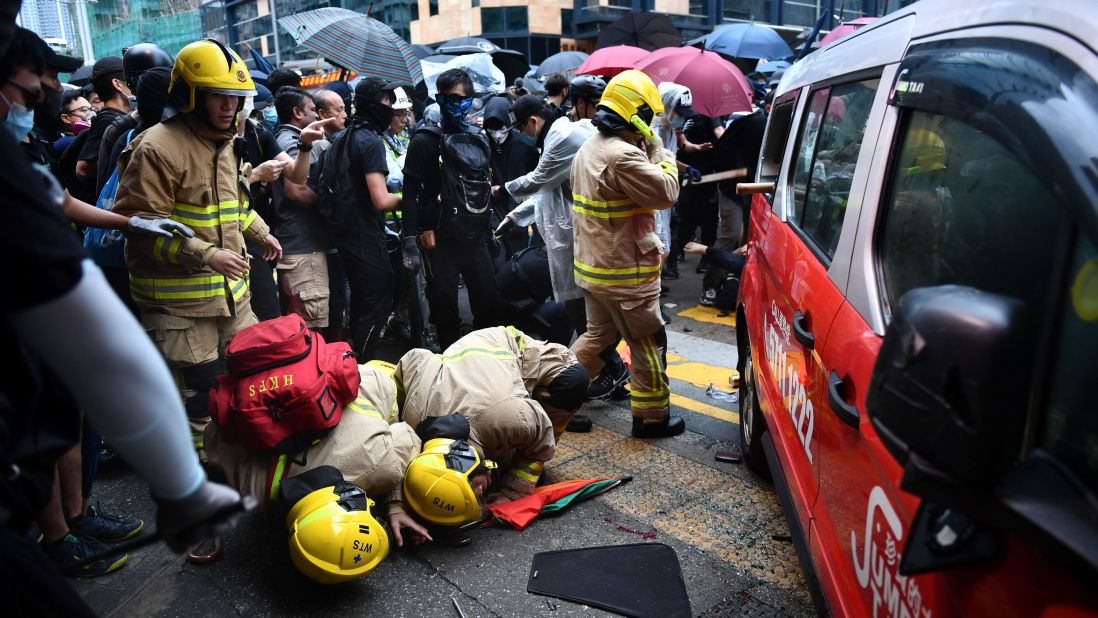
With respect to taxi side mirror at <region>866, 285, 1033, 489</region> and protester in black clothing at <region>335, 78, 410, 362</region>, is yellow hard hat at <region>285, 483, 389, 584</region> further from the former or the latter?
protester in black clothing at <region>335, 78, 410, 362</region>

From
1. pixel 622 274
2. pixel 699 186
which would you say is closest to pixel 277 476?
pixel 622 274

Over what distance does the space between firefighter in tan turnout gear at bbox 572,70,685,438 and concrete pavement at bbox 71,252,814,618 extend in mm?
410

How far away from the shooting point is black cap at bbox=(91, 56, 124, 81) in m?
4.89

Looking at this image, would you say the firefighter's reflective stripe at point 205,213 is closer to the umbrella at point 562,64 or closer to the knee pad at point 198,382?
the knee pad at point 198,382

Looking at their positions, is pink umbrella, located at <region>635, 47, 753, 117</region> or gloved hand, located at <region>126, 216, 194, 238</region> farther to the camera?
pink umbrella, located at <region>635, 47, 753, 117</region>

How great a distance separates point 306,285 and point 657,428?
2296 mm

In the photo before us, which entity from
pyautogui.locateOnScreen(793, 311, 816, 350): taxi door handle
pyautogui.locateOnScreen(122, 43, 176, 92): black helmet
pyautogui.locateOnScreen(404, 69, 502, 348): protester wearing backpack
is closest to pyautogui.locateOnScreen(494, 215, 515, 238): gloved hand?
pyautogui.locateOnScreen(404, 69, 502, 348): protester wearing backpack

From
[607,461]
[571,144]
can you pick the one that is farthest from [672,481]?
[571,144]

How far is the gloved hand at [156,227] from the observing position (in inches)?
122

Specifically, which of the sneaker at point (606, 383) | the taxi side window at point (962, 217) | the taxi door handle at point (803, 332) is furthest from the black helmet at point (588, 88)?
the taxi side window at point (962, 217)

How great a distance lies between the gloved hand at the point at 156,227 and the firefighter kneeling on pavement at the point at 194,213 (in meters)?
0.04

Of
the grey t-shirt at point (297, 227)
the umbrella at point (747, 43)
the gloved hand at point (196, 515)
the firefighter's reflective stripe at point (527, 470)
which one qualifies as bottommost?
the firefighter's reflective stripe at point (527, 470)

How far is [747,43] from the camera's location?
9.88 meters

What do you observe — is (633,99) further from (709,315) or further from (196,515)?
(709,315)
